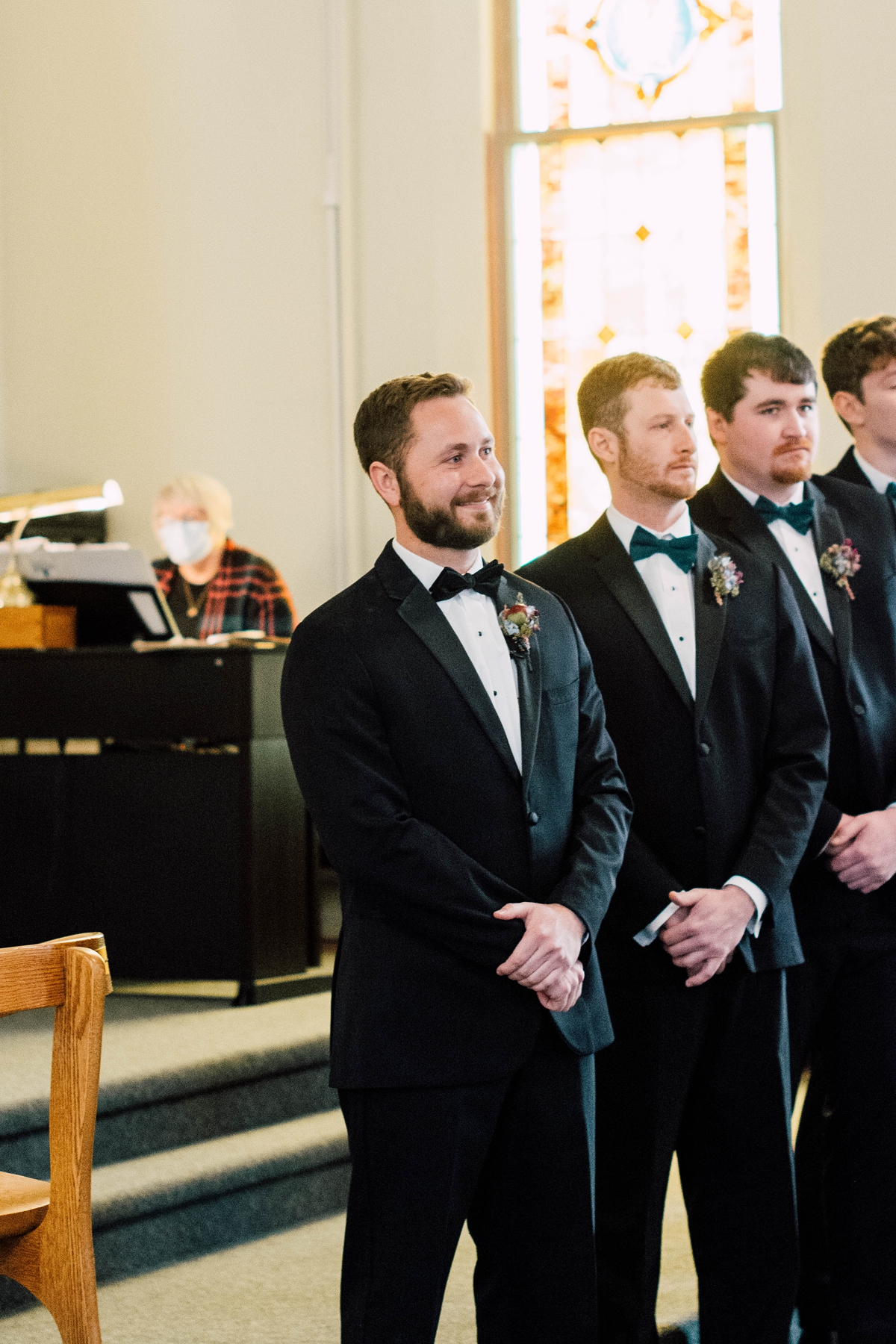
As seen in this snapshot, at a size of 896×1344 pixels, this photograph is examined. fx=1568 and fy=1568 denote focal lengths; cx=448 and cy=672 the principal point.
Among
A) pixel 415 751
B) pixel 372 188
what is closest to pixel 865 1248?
pixel 415 751

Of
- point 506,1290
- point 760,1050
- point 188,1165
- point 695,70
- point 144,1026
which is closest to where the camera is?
point 506,1290

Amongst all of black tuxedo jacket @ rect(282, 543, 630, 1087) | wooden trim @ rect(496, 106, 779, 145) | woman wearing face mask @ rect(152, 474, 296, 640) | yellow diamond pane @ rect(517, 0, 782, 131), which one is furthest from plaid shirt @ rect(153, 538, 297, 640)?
black tuxedo jacket @ rect(282, 543, 630, 1087)

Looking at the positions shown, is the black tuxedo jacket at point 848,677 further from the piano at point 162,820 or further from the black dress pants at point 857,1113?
the piano at point 162,820

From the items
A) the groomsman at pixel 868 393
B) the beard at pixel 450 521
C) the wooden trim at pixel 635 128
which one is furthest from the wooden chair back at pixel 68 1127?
the wooden trim at pixel 635 128

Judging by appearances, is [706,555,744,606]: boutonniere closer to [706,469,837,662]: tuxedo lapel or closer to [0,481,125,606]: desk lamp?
[706,469,837,662]: tuxedo lapel

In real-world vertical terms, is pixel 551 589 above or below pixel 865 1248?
above

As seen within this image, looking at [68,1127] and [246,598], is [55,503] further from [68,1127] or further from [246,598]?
[68,1127]

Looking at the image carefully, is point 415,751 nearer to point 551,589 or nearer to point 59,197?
point 551,589

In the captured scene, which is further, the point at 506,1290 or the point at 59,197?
the point at 59,197

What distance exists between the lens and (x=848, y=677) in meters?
2.81

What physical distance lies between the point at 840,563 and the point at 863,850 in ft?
1.75

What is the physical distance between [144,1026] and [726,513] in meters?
2.33

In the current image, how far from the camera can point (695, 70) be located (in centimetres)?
682

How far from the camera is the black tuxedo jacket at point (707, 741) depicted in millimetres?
2549
